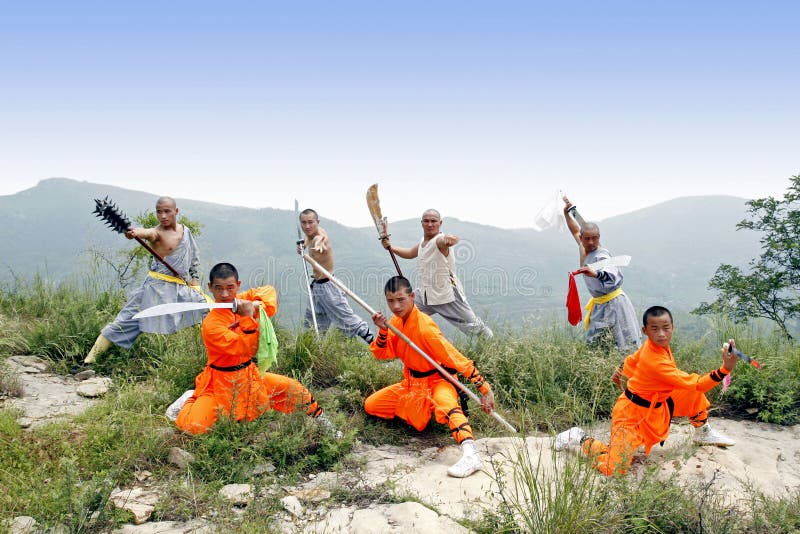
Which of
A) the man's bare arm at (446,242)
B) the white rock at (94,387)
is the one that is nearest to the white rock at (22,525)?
the white rock at (94,387)

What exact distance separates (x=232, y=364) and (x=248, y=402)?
357mm

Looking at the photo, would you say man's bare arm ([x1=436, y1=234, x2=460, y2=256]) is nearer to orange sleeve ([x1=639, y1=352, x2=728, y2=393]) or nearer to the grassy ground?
the grassy ground

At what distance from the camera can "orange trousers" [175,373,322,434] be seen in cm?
417

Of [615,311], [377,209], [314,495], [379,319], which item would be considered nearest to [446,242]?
[377,209]

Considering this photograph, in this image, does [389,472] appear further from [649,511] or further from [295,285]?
[295,285]

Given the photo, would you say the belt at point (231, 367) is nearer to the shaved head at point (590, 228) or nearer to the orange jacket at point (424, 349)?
the orange jacket at point (424, 349)

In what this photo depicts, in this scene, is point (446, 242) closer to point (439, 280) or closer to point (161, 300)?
point (439, 280)

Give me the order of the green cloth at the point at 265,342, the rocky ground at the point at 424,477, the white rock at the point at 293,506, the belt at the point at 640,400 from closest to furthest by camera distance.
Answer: the rocky ground at the point at 424,477, the white rock at the point at 293,506, the belt at the point at 640,400, the green cloth at the point at 265,342

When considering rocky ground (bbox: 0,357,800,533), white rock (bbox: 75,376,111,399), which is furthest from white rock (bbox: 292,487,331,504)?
white rock (bbox: 75,376,111,399)

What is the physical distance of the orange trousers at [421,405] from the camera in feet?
13.9

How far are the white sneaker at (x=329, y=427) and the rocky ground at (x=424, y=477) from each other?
216 millimetres

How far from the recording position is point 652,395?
403 cm

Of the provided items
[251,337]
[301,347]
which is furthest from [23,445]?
[301,347]

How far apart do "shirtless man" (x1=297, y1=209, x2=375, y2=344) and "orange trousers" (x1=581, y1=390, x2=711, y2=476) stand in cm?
345
